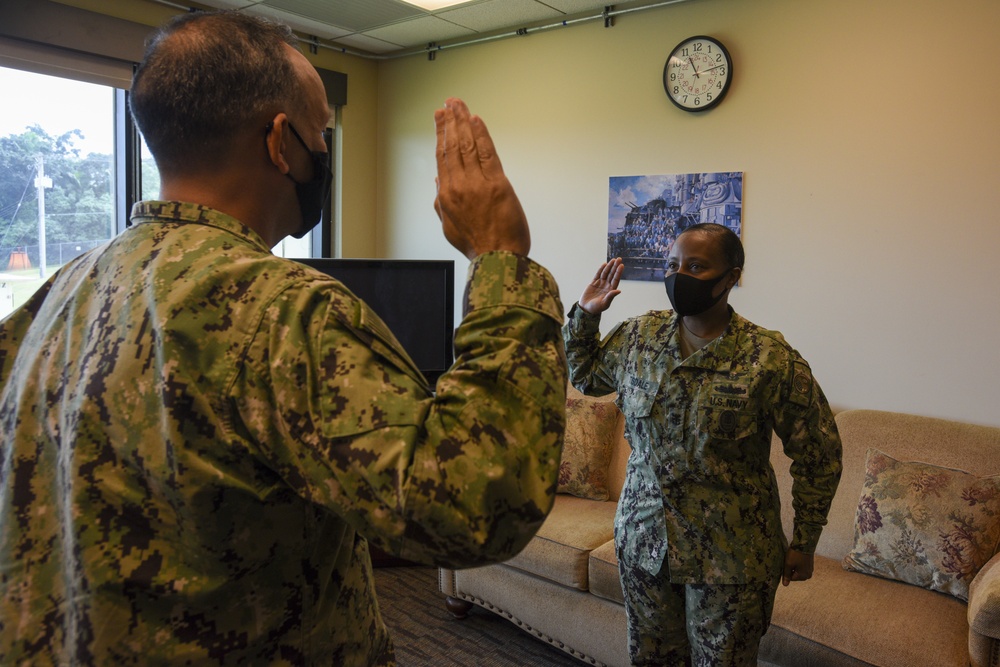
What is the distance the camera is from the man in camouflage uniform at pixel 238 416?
655 mm

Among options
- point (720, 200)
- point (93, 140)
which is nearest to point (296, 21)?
point (93, 140)

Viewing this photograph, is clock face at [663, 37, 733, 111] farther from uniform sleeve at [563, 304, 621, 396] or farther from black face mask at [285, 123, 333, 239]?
black face mask at [285, 123, 333, 239]

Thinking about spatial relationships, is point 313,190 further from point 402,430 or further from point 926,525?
point 926,525

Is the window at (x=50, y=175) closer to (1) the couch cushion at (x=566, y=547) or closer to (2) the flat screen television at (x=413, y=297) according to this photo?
(2) the flat screen television at (x=413, y=297)

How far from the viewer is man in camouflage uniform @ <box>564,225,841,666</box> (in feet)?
5.55

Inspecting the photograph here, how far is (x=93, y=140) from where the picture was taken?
138 inches

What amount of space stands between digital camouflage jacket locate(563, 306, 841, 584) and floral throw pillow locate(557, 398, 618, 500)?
1.35 m

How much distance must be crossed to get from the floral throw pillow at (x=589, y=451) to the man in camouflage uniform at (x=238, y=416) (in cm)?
242

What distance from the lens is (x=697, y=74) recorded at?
3270 mm

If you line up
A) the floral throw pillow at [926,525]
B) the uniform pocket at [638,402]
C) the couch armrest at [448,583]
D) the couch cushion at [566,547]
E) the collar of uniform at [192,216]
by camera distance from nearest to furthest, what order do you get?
the collar of uniform at [192,216], the uniform pocket at [638,402], the floral throw pillow at [926,525], the couch cushion at [566,547], the couch armrest at [448,583]

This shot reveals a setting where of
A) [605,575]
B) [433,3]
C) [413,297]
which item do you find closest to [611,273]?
[605,575]

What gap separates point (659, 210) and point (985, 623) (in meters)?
2.03

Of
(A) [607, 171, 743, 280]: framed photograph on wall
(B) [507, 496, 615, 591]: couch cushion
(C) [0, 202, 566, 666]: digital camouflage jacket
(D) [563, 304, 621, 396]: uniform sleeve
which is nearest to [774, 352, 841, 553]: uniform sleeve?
(D) [563, 304, 621, 396]: uniform sleeve

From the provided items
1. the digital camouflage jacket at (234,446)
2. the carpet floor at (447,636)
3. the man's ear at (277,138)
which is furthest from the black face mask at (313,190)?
the carpet floor at (447,636)
